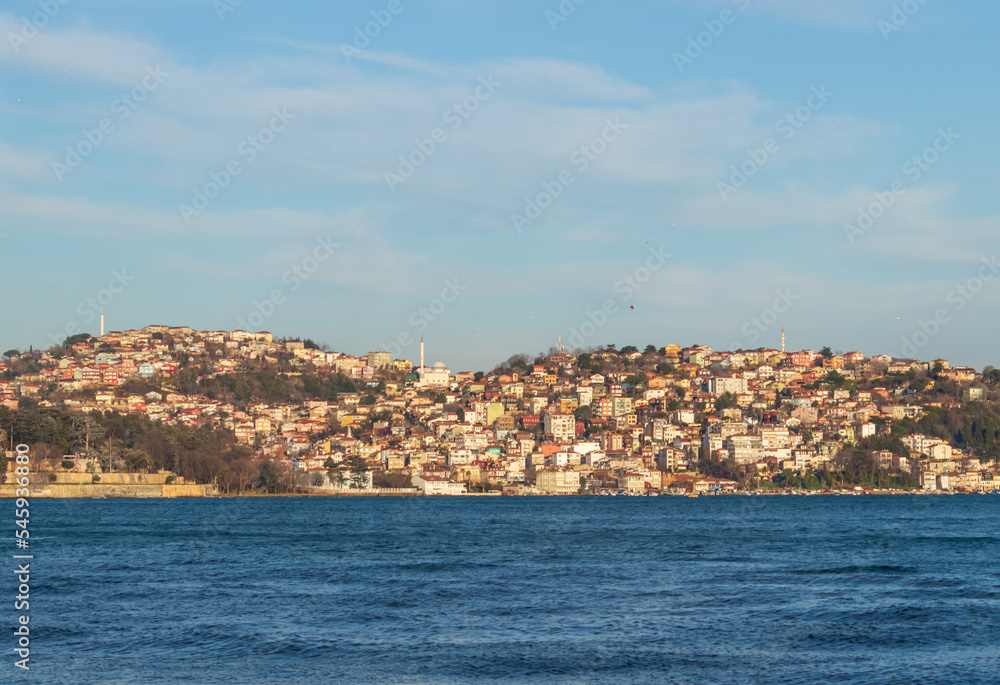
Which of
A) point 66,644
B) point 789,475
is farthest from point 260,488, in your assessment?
point 66,644

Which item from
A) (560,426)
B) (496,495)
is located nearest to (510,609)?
(496,495)

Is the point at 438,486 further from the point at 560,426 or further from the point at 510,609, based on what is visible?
the point at 510,609

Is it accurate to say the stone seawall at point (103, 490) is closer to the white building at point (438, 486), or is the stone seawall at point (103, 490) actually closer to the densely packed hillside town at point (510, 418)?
the densely packed hillside town at point (510, 418)

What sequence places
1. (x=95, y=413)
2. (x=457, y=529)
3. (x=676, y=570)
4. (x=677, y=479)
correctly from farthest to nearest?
(x=677, y=479)
(x=95, y=413)
(x=457, y=529)
(x=676, y=570)

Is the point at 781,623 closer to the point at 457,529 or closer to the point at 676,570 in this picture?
the point at 676,570

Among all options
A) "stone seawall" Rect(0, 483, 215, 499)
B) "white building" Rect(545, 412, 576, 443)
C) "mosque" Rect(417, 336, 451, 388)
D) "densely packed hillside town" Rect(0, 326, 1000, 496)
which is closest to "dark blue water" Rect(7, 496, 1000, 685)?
"stone seawall" Rect(0, 483, 215, 499)

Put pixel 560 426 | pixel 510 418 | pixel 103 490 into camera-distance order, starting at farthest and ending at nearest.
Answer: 1. pixel 510 418
2. pixel 560 426
3. pixel 103 490

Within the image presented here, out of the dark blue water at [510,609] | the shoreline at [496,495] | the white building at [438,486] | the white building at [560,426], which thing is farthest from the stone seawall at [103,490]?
the white building at [560,426]
